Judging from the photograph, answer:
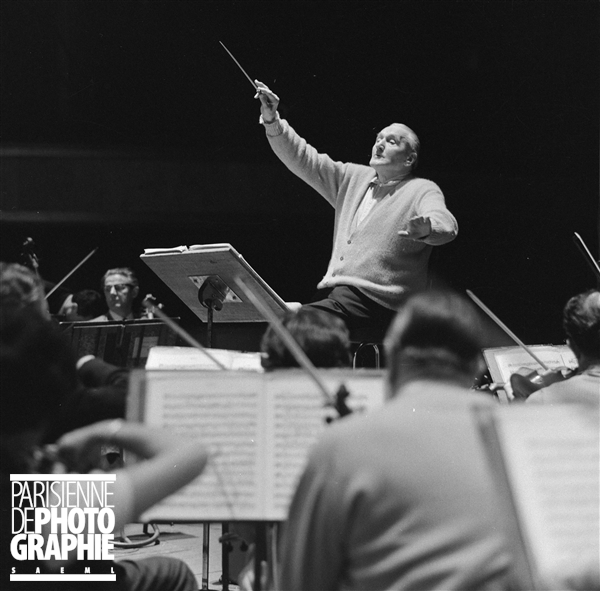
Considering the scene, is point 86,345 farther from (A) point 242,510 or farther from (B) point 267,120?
(A) point 242,510

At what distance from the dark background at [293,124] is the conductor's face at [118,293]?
2.67ft

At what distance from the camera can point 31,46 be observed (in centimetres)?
457

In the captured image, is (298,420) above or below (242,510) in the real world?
above

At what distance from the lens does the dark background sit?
415cm

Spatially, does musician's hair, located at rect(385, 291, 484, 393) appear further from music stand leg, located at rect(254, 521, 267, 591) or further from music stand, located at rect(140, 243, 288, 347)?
music stand, located at rect(140, 243, 288, 347)

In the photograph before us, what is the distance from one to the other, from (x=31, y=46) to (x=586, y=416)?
4302 mm

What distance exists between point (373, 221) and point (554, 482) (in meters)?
1.99

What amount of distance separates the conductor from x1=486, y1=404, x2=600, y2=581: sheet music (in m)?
1.58

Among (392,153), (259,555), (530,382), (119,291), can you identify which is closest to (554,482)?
(259,555)

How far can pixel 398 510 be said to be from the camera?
3.11ft

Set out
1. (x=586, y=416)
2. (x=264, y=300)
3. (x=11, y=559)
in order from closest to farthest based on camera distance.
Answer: (x=586, y=416), (x=11, y=559), (x=264, y=300)

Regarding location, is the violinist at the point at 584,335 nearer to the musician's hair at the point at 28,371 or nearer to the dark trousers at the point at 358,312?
the dark trousers at the point at 358,312

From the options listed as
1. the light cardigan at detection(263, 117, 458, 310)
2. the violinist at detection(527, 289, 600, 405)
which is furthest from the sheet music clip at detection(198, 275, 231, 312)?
the violinist at detection(527, 289, 600, 405)

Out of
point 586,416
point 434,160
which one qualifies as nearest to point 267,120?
point 434,160
